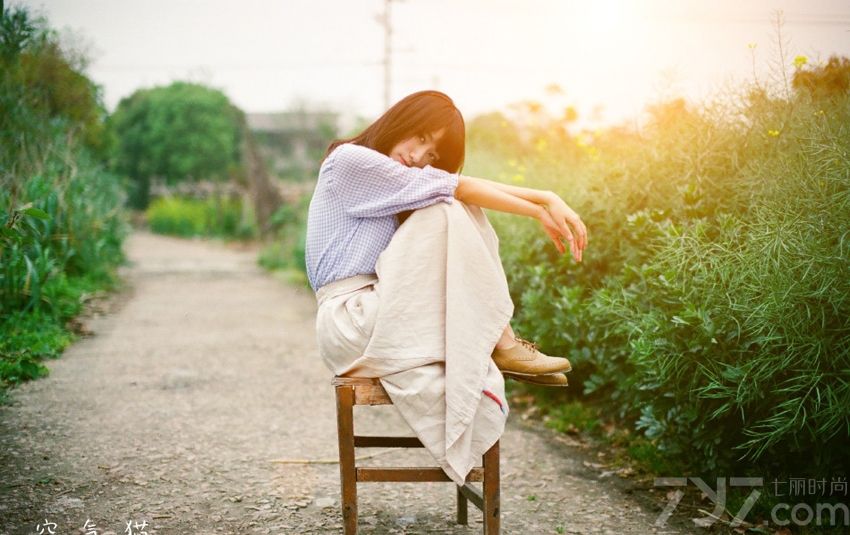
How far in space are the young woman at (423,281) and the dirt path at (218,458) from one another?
813 mm

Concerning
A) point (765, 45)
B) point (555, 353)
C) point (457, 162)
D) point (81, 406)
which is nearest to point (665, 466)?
point (555, 353)

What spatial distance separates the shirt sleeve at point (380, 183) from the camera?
2504mm

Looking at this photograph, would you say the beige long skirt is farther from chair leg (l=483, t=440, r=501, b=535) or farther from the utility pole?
the utility pole

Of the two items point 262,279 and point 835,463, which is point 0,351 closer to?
point 835,463

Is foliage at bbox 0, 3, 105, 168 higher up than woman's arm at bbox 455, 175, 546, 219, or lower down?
higher up

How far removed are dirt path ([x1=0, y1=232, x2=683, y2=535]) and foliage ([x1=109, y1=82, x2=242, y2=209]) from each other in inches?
1098

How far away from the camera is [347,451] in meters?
2.50

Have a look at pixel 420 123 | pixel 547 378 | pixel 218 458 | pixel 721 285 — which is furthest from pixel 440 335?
pixel 218 458

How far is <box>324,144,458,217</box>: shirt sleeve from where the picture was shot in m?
2.50

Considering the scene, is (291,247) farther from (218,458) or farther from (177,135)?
(177,135)

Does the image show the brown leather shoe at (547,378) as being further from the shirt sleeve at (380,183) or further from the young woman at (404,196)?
the shirt sleeve at (380,183)

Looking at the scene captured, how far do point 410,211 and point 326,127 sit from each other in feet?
65.9

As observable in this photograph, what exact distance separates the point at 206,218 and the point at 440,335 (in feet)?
71.6

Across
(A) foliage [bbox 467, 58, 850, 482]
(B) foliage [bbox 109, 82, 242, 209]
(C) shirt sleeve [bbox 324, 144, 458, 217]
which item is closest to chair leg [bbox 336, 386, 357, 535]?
(C) shirt sleeve [bbox 324, 144, 458, 217]
